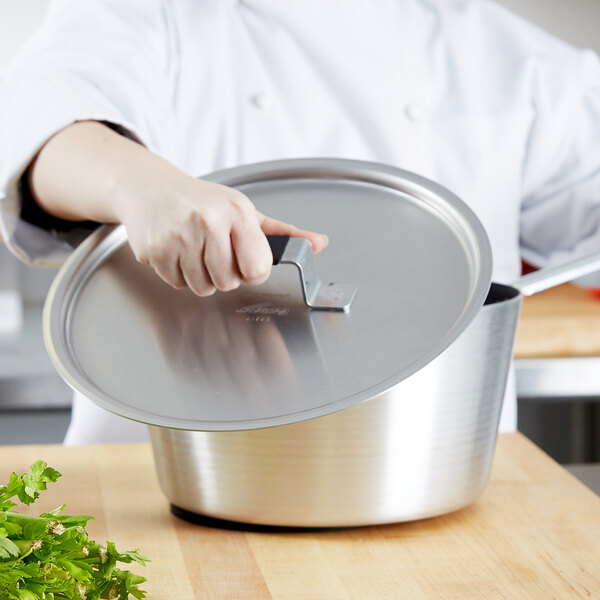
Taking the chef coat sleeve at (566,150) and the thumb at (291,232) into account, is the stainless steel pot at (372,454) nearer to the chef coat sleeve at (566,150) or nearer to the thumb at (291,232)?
the thumb at (291,232)

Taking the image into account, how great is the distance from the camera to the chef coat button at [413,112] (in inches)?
39.2

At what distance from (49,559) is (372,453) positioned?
19cm

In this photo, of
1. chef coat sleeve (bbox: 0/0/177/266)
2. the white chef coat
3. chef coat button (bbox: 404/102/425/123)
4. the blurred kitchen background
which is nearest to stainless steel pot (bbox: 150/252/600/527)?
chef coat sleeve (bbox: 0/0/177/266)

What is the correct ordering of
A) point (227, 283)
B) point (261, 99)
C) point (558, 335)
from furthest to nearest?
point (558, 335) < point (261, 99) < point (227, 283)

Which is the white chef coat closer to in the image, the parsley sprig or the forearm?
the forearm

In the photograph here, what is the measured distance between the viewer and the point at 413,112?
995 mm

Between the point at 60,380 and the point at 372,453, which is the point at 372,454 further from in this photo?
the point at 60,380

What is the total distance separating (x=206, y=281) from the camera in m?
0.49

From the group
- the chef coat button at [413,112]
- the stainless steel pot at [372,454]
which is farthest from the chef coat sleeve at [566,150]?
the stainless steel pot at [372,454]

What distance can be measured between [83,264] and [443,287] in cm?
23

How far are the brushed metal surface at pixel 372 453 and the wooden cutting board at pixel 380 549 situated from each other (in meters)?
0.02

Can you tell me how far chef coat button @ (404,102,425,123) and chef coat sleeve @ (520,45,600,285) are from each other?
15 cm

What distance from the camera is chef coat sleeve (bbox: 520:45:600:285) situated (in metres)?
1.02

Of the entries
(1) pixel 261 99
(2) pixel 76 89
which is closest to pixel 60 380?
(1) pixel 261 99
